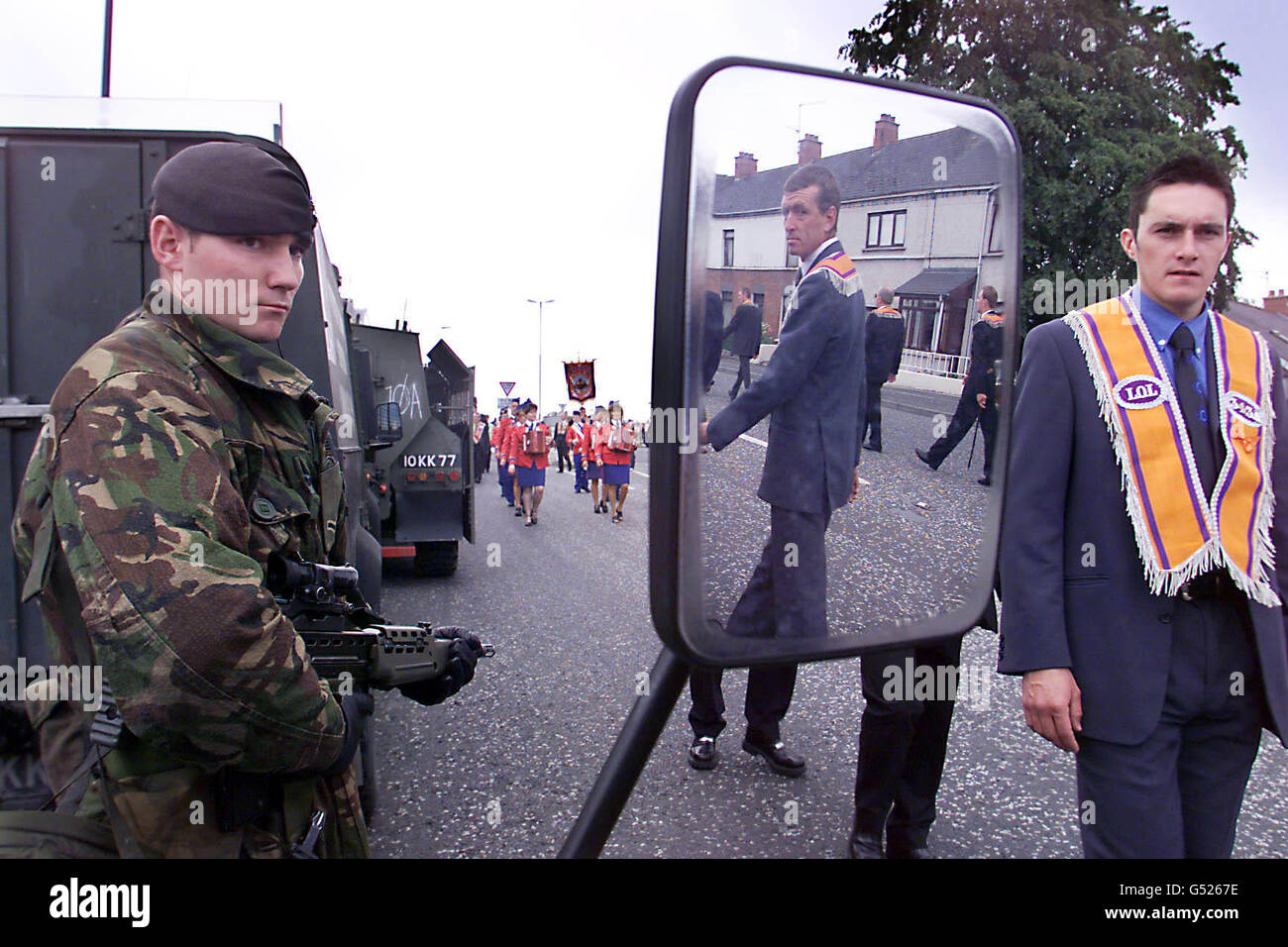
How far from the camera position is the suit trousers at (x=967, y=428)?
113 cm

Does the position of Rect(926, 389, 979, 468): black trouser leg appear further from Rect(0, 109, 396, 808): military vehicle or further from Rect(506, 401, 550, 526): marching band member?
Rect(506, 401, 550, 526): marching band member

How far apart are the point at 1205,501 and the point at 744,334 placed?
1552 millimetres

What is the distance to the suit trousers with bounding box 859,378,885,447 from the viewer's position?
3.30 ft

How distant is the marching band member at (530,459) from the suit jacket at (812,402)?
40.6 ft

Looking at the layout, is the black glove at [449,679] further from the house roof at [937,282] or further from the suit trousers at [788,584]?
the house roof at [937,282]

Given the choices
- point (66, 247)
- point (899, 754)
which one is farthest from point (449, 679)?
point (66, 247)

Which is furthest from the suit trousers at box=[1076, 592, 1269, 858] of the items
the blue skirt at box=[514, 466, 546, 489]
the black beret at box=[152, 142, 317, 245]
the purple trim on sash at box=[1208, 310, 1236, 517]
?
the blue skirt at box=[514, 466, 546, 489]

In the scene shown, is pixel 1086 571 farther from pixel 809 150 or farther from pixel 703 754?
pixel 703 754

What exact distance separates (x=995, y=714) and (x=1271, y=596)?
3.23 metres

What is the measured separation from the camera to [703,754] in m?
4.10
